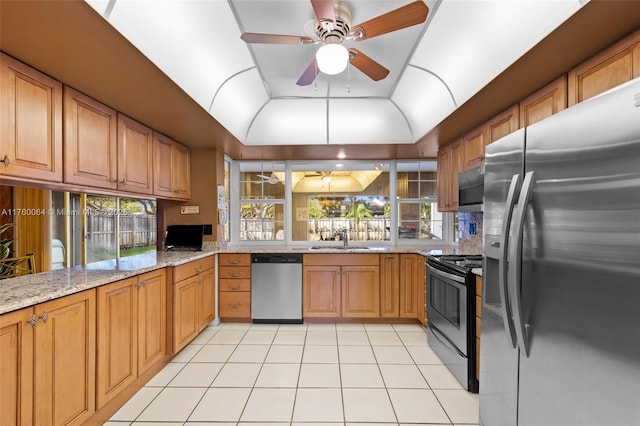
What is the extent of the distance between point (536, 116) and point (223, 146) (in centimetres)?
304

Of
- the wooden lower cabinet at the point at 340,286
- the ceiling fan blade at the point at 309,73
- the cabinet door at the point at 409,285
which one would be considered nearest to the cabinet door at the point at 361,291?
the wooden lower cabinet at the point at 340,286

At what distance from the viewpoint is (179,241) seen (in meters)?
3.68

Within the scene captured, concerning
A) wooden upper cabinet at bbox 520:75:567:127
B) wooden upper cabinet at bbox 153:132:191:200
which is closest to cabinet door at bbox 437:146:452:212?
wooden upper cabinet at bbox 520:75:567:127

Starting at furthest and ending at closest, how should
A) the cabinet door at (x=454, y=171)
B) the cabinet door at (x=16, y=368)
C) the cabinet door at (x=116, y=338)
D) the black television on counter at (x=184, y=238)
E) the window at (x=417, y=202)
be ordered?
the window at (x=417, y=202), the black television on counter at (x=184, y=238), the cabinet door at (x=454, y=171), the cabinet door at (x=116, y=338), the cabinet door at (x=16, y=368)

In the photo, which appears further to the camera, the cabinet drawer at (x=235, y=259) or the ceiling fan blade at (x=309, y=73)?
the cabinet drawer at (x=235, y=259)

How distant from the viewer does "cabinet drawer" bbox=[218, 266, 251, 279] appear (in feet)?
12.3

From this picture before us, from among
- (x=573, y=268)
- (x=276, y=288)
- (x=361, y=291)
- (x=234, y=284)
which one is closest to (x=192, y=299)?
(x=234, y=284)

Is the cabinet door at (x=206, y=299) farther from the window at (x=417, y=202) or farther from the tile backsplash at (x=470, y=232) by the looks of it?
the tile backsplash at (x=470, y=232)

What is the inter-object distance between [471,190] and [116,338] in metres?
2.91

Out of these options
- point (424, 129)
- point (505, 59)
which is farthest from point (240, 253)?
point (505, 59)

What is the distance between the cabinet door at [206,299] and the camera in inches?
127

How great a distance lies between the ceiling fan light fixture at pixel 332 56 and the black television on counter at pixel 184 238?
260 centimetres

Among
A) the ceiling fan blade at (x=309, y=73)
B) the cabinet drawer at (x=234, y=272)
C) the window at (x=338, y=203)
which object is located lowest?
the cabinet drawer at (x=234, y=272)

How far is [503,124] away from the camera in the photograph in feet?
8.32
